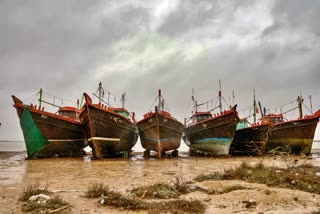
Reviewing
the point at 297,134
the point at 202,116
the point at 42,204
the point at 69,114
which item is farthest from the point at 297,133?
the point at 42,204

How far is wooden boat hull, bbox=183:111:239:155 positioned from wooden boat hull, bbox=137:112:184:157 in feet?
8.07

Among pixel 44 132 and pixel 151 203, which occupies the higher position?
pixel 44 132

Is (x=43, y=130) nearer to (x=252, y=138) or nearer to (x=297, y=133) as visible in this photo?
(x=252, y=138)

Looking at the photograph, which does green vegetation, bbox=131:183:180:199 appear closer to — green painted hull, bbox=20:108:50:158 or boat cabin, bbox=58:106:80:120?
green painted hull, bbox=20:108:50:158

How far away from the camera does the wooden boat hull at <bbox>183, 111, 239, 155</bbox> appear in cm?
1944

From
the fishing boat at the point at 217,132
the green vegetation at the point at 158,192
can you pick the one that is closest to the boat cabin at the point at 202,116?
the fishing boat at the point at 217,132

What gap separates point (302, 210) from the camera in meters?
4.45

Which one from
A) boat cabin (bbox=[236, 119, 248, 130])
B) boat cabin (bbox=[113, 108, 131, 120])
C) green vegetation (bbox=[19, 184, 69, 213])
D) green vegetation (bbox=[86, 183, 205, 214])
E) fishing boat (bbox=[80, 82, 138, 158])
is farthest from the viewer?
boat cabin (bbox=[236, 119, 248, 130])

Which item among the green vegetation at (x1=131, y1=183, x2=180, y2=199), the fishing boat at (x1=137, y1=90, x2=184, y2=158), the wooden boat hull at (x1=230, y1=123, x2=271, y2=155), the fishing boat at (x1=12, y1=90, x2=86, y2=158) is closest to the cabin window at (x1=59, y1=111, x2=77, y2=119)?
the fishing boat at (x1=12, y1=90, x2=86, y2=158)

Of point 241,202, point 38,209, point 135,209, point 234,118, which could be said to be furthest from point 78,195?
point 234,118

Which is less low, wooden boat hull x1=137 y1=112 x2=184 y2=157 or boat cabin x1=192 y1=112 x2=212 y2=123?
boat cabin x1=192 y1=112 x2=212 y2=123

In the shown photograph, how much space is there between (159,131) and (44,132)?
336 inches

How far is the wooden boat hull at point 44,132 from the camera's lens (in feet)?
56.7

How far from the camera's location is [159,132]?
18.5 meters
